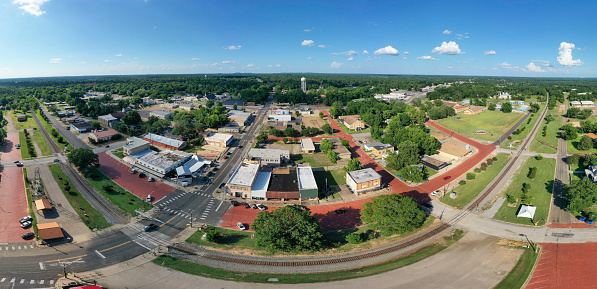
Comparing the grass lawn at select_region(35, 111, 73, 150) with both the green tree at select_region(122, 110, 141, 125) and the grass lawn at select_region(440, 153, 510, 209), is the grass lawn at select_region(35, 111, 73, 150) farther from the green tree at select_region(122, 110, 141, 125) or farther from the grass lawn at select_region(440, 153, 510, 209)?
the grass lawn at select_region(440, 153, 510, 209)

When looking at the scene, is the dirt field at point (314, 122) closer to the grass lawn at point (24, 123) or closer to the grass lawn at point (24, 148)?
the grass lawn at point (24, 148)

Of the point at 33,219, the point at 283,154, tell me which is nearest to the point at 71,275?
the point at 33,219

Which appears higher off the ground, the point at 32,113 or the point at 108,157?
the point at 32,113

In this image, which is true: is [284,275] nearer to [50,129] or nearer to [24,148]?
[24,148]

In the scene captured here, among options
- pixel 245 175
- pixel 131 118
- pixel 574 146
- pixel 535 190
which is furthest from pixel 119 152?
pixel 574 146

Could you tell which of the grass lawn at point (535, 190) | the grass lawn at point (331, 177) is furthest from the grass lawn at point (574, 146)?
the grass lawn at point (331, 177)

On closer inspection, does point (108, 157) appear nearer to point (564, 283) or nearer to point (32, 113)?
point (564, 283)

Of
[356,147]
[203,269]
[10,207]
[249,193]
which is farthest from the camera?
[356,147]
